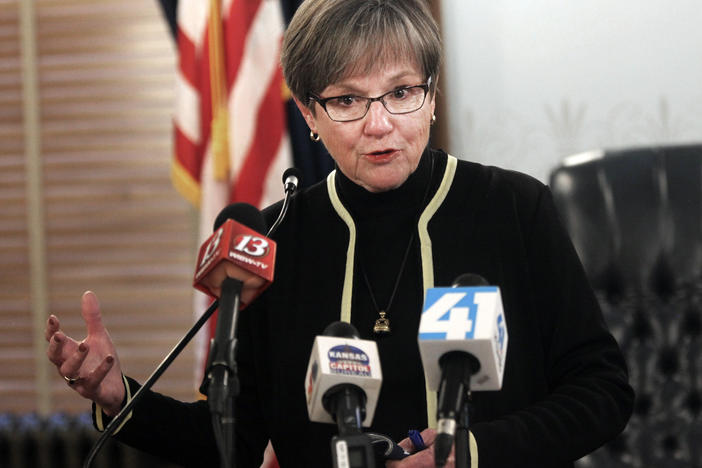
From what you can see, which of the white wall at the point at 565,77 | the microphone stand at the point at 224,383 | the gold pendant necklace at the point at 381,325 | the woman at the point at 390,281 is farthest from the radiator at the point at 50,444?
the microphone stand at the point at 224,383

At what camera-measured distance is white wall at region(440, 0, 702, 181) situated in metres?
2.82

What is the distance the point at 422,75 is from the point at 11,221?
2749 millimetres

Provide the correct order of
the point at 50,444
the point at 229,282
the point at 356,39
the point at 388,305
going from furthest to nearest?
the point at 50,444, the point at 388,305, the point at 356,39, the point at 229,282

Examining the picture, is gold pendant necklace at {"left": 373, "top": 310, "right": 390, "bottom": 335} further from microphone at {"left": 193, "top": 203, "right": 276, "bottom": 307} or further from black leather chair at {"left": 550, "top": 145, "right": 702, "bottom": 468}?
black leather chair at {"left": 550, "top": 145, "right": 702, "bottom": 468}

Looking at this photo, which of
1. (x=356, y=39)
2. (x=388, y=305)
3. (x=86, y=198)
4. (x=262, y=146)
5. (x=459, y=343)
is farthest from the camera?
(x=86, y=198)

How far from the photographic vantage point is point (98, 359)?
1.42 m

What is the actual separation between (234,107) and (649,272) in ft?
4.94

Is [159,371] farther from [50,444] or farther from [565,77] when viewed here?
[50,444]

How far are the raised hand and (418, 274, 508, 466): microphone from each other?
59 centimetres

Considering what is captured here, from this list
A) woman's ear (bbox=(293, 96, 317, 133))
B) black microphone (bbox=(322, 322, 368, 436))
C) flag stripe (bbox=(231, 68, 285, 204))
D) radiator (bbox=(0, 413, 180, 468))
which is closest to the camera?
black microphone (bbox=(322, 322, 368, 436))

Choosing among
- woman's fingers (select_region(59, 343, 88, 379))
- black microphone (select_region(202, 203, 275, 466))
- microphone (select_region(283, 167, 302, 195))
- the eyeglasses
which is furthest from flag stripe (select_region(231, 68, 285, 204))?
black microphone (select_region(202, 203, 275, 466))

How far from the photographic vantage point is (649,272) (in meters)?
2.04

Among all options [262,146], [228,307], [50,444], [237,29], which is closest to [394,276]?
[228,307]

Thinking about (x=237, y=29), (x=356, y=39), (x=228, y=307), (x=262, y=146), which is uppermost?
(x=237, y=29)
